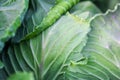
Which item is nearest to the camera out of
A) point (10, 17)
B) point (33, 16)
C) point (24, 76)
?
point (24, 76)

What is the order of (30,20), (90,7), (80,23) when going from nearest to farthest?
(80,23) → (30,20) → (90,7)

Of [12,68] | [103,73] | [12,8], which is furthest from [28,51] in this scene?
[103,73]

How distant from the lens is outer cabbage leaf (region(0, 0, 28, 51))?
1.25 m

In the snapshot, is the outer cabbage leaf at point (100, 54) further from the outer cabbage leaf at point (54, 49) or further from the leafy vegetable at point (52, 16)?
the leafy vegetable at point (52, 16)

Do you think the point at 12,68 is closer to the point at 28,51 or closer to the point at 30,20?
the point at 28,51

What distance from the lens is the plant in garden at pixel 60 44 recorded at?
1310mm

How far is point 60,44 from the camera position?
1.34 metres

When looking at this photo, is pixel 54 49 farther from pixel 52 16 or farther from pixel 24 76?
pixel 24 76

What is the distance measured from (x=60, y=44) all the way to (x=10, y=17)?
247 millimetres

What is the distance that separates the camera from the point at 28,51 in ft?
4.61

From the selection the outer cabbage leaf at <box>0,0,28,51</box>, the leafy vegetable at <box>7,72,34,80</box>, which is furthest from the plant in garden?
the leafy vegetable at <box>7,72,34,80</box>

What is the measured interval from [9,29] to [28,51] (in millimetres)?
194

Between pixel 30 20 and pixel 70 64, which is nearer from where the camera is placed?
pixel 70 64

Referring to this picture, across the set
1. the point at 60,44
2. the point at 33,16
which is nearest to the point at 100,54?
the point at 60,44
